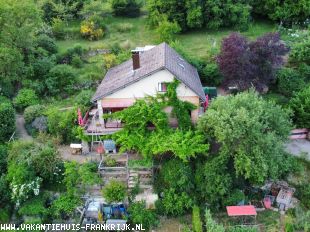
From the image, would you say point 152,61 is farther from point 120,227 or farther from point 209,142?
point 120,227

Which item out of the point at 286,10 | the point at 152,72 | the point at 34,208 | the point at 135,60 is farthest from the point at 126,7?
the point at 34,208

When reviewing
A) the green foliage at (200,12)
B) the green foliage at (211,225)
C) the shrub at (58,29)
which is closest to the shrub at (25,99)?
the shrub at (58,29)

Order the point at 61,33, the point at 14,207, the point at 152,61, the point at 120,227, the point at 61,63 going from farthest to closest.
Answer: the point at 61,33 → the point at 61,63 → the point at 152,61 → the point at 14,207 → the point at 120,227

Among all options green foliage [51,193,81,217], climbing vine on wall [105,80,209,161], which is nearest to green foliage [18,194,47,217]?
green foliage [51,193,81,217]

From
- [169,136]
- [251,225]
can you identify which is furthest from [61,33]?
Result: [251,225]

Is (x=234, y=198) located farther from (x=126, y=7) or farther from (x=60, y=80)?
(x=126, y=7)

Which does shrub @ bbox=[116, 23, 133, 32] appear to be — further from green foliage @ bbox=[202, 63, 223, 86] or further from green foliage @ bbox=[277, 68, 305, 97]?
green foliage @ bbox=[277, 68, 305, 97]
